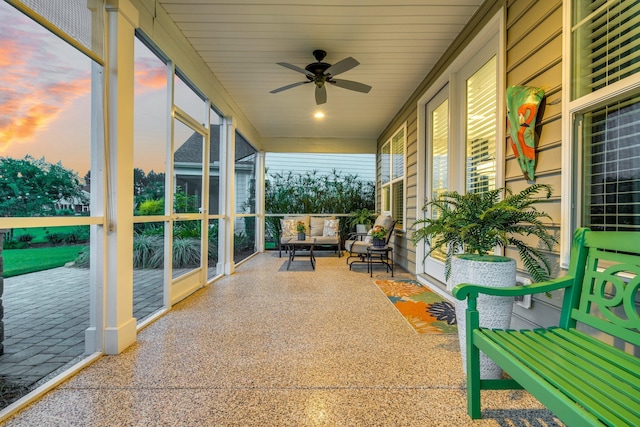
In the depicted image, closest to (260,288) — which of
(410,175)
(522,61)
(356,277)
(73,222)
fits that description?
(356,277)

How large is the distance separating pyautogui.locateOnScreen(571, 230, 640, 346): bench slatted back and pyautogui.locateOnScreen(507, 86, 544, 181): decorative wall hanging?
0.80m

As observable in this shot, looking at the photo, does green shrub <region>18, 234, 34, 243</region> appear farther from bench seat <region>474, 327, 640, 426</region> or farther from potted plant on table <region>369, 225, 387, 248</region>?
potted plant on table <region>369, 225, 387, 248</region>

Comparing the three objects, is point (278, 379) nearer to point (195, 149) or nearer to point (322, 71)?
point (195, 149)

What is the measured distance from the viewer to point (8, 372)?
1787 mm

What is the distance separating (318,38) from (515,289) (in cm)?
289

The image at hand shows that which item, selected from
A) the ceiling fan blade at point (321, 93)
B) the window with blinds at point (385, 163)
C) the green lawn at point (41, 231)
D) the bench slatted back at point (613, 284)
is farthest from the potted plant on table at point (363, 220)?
the green lawn at point (41, 231)

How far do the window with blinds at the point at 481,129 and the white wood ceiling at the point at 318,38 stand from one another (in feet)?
1.81

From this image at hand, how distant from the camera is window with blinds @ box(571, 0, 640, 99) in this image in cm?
147

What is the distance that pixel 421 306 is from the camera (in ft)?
10.5

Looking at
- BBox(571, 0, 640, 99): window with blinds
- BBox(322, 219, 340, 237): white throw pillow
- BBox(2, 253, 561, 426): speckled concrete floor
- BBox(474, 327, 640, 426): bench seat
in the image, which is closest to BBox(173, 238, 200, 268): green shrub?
BBox(2, 253, 561, 426): speckled concrete floor

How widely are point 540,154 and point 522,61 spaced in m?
0.70

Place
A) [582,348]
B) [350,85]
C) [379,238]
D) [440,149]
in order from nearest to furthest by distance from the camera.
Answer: [582,348] → [350,85] → [440,149] → [379,238]

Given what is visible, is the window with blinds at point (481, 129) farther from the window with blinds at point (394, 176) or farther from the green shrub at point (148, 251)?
the green shrub at point (148, 251)

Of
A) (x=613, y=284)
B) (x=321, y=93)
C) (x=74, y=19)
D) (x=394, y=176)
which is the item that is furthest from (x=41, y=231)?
(x=394, y=176)
